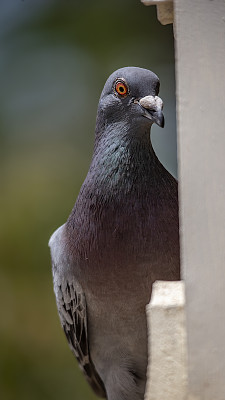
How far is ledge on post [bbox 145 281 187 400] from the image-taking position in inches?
65.8

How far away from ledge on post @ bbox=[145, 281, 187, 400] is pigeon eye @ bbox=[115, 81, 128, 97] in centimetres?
153

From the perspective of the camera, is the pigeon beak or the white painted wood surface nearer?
the white painted wood surface

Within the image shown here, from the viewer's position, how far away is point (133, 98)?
118 inches

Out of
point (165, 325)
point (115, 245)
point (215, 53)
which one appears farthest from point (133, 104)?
point (165, 325)

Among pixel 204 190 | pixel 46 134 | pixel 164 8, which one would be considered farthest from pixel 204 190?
pixel 46 134

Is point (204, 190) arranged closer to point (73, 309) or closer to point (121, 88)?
point (121, 88)

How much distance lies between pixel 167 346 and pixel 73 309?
187 centimetres

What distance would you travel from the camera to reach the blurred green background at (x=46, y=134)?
6.13 metres

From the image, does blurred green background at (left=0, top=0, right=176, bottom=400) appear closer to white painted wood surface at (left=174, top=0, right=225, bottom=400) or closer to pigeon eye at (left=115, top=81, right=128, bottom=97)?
pigeon eye at (left=115, top=81, right=128, bottom=97)

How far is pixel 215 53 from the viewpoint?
1635mm

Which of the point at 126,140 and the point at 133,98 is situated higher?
the point at 133,98

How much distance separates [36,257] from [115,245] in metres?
3.47

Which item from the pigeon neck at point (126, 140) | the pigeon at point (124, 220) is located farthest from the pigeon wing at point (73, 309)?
the pigeon neck at point (126, 140)

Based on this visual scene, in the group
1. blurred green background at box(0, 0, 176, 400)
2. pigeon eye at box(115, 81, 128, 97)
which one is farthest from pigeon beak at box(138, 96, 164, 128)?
blurred green background at box(0, 0, 176, 400)
